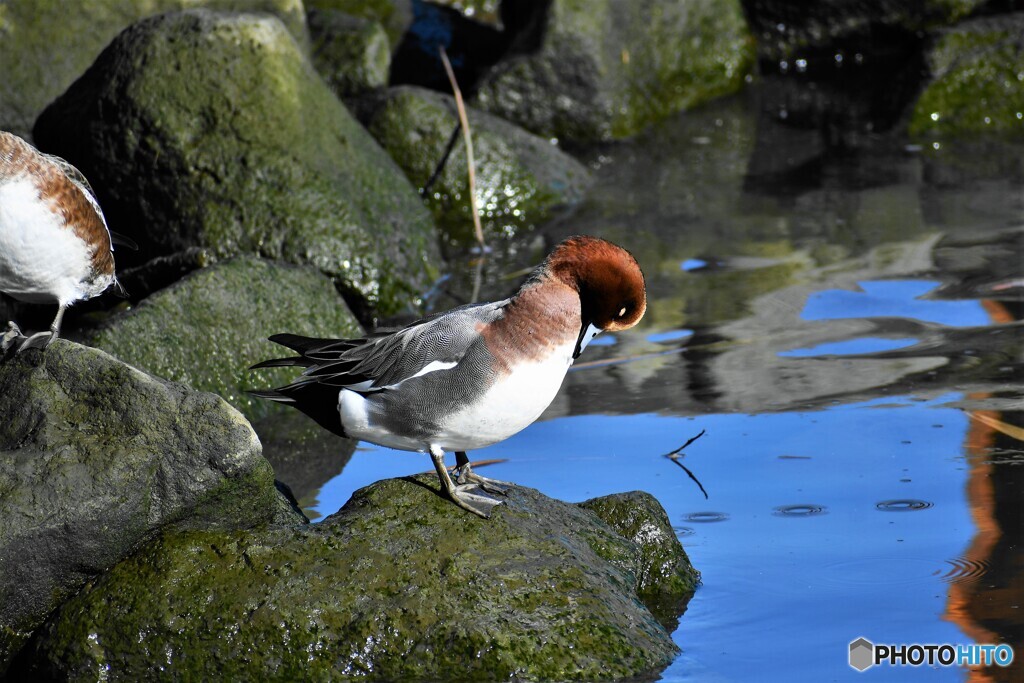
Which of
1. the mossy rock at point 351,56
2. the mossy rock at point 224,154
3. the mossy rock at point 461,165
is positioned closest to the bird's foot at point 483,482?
the mossy rock at point 224,154

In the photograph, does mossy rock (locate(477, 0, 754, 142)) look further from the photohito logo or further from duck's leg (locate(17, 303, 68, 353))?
the photohito logo

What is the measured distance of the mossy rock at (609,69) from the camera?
11.1 m

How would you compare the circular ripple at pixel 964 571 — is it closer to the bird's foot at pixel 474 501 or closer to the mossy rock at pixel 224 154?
the bird's foot at pixel 474 501

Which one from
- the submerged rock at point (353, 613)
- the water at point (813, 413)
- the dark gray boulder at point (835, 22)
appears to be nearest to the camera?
the submerged rock at point (353, 613)

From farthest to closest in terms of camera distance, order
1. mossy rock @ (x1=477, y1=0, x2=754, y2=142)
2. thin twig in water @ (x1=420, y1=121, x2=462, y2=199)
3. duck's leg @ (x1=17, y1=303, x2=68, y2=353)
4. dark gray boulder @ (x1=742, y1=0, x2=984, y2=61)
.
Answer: dark gray boulder @ (x1=742, y1=0, x2=984, y2=61), mossy rock @ (x1=477, y1=0, x2=754, y2=142), thin twig in water @ (x1=420, y1=121, x2=462, y2=199), duck's leg @ (x1=17, y1=303, x2=68, y2=353)

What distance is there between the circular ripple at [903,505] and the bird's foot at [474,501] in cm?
160

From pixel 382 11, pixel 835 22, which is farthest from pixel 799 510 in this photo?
pixel 835 22

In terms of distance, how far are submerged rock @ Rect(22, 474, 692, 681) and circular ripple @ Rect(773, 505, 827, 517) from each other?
104cm

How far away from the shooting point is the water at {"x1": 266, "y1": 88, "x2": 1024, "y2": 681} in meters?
4.19

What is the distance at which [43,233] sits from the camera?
444 cm

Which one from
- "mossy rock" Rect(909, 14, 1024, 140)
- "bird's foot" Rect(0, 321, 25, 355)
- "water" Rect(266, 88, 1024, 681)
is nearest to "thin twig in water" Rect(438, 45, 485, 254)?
"water" Rect(266, 88, 1024, 681)

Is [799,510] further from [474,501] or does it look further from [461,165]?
[461,165]

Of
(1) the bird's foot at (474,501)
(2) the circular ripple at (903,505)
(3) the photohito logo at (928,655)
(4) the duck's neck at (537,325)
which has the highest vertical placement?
(4) the duck's neck at (537,325)

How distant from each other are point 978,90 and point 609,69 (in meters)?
3.14
